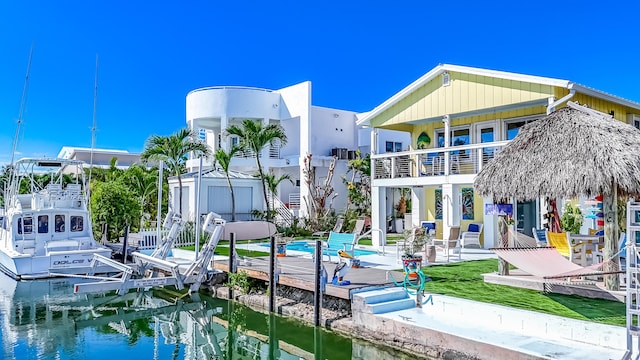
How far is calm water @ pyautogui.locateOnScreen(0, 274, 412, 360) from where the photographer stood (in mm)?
10070

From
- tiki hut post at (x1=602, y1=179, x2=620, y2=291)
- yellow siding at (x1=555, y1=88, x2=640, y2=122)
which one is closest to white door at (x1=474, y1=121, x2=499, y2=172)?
yellow siding at (x1=555, y1=88, x2=640, y2=122)

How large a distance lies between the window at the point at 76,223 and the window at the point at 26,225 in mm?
1391

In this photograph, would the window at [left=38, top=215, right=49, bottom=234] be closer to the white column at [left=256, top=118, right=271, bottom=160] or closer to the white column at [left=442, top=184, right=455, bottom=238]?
the white column at [left=256, top=118, right=271, bottom=160]

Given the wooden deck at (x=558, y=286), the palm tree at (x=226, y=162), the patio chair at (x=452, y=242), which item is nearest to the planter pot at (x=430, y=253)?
the patio chair at (x=452, y=242)

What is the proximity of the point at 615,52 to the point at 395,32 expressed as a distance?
1275cm

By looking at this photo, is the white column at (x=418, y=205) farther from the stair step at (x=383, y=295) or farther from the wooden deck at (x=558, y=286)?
the stair step at (x=383, y=295)

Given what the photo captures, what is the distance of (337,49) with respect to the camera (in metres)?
A: 36.2

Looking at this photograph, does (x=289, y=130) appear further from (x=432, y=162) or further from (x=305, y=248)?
(x=432, y=162)

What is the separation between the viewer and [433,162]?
63.0 ft

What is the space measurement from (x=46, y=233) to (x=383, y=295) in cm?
1408

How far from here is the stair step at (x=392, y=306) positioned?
9.82 m

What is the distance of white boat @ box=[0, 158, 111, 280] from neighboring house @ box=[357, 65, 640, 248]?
36.4ft

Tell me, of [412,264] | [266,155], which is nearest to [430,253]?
[412,264]

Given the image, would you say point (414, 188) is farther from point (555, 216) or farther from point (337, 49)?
point (337, 49)
